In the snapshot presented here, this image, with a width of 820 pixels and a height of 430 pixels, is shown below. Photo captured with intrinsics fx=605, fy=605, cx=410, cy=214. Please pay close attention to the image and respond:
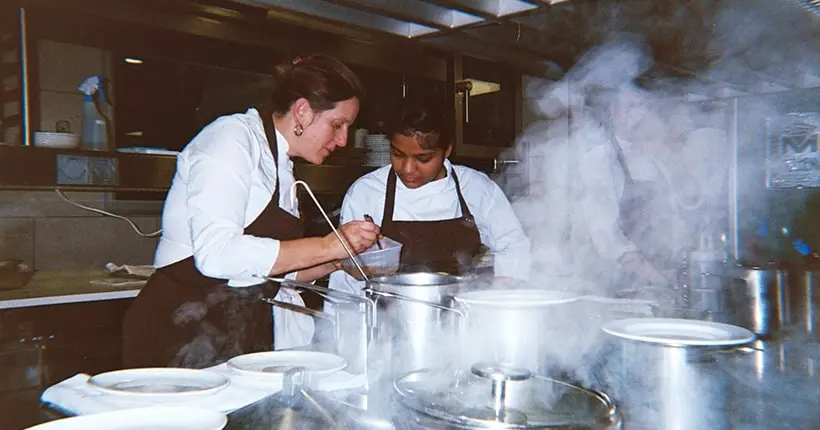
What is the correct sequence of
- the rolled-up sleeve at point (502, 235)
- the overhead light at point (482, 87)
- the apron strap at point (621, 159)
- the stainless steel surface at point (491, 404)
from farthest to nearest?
1. the overhead light at point (482, 87)
2. the apron strap at point (621, 159)
3. the rolled-up sleeve at point (502, 235)
4. the stainless steel surface at point (491, 404)

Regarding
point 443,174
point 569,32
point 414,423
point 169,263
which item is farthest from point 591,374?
point 569,32

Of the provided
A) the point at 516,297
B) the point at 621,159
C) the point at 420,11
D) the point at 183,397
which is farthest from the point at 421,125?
the point at 183,397

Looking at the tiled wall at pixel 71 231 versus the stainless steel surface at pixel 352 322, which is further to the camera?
the tiled wall at pixel 71 231

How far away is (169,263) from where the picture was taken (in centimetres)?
171

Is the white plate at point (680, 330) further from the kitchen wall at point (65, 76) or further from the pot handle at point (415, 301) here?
the kitchen wall at point (65, 76)

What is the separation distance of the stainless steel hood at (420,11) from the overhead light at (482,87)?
1.54 metres

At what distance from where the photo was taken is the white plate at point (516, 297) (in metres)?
0.95

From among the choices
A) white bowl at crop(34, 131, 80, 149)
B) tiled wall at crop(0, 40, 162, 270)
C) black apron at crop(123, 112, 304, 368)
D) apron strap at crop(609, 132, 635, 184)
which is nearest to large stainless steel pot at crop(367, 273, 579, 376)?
black apron at crop(123, 112, 304, 368)

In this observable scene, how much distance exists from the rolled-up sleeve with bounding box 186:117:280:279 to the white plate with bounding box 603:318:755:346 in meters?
0.85

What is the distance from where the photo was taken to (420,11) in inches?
81.7

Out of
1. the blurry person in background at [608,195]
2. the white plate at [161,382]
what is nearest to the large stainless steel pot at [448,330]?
the white plate at [161,382]

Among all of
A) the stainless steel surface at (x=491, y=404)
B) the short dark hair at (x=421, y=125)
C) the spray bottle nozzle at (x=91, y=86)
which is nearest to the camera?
the stainless steel surface at (x=491, y=404)

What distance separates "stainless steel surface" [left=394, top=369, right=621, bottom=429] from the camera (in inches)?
21.3

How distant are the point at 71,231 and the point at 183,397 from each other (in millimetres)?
2513
